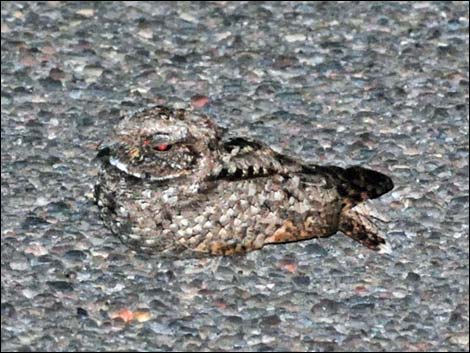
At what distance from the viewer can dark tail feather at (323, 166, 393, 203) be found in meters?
5.86

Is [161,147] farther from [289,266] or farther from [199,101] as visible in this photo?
[199,101]

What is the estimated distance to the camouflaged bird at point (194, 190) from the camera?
18.1 feet

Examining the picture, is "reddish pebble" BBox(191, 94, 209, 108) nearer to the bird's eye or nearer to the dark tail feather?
the dark tail feather

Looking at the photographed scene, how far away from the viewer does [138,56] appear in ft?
22.6

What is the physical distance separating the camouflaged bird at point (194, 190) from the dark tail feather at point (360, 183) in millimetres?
205

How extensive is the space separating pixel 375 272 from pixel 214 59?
5.22 ft

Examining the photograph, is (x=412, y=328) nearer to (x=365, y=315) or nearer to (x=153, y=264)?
(x=365, y=315)

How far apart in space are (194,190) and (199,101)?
1.11m

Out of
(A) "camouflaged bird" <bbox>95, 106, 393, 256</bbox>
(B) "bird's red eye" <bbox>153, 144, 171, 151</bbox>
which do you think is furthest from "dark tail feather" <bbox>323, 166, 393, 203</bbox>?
(B) "bird's red eye" <bbox>153, 144, 171, 151</bbox>

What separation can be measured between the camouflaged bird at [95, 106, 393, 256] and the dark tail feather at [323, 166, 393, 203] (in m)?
0.21

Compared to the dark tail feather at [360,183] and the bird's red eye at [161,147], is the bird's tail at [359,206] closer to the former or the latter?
the dark tail feather at [360,183]

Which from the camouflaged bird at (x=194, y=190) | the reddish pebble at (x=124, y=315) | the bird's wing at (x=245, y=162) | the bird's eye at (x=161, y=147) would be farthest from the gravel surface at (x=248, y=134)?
the bird's eye at (x=161, y=147)

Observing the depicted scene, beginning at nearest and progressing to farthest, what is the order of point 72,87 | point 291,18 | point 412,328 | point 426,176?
1. point 412,328
2. point 426,176
3. point 72,87
4. point 291,18

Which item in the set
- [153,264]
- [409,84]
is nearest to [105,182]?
[153,264]
